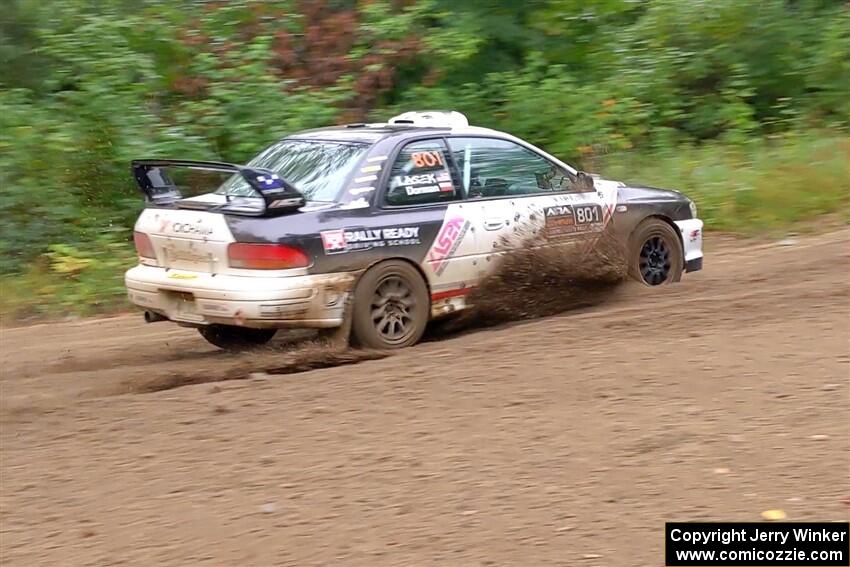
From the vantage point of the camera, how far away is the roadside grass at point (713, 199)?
10.7 metres

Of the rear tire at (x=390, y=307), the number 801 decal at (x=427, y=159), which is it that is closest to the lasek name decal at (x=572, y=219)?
the number 801 decal at (x=427, y=159)

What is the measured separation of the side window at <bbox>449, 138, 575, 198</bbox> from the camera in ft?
27.3

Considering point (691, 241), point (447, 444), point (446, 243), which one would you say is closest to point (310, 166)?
point (446, 243)

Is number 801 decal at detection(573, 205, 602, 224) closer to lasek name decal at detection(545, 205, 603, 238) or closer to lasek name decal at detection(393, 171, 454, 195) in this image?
lasek name decal at detection(545, 205, 603, 238)

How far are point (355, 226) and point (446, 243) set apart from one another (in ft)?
2.51

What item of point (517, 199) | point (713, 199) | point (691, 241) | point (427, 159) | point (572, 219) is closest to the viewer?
point (427, 159)

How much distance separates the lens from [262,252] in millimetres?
7250

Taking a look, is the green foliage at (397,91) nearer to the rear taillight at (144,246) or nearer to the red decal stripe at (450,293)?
the rear taillight at (144,246)

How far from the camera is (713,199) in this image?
1355 centimetres

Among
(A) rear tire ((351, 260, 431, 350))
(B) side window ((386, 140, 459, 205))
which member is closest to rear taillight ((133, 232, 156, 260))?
(A) rear tire ((351, 260, 431, 350))

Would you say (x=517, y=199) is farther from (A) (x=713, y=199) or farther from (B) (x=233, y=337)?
(A) (x=713, y=199)

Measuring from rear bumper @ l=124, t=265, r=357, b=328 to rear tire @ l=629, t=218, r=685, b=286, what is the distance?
2.74 metres

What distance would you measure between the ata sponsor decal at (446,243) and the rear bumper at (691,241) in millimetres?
2304
